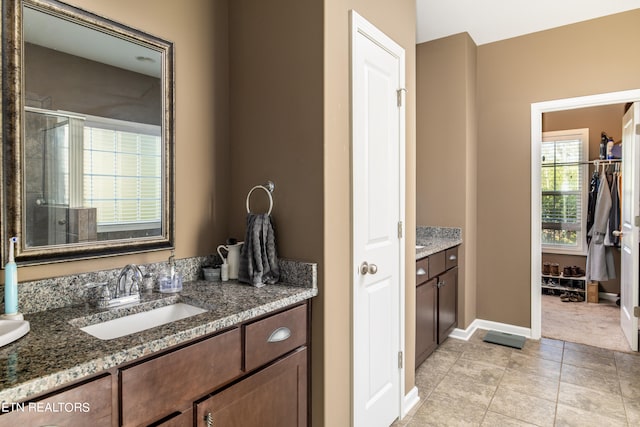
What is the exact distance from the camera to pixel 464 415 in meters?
2.30

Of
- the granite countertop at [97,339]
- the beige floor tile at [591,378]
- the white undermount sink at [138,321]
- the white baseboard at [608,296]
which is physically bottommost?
the beige floor tile at [591,378]

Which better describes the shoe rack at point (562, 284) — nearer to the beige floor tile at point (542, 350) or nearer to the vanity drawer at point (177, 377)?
the beige floor tile at point (542, 350)

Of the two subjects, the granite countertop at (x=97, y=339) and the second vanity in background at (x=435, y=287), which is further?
the second vanity in background at (x=435, y=287)

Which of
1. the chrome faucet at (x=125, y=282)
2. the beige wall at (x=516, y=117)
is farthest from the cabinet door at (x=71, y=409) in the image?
the beige wall at (x=516, y=117)

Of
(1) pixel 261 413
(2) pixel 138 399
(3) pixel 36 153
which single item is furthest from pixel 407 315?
(3) pixel 36 153

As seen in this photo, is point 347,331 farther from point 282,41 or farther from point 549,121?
point 549,121

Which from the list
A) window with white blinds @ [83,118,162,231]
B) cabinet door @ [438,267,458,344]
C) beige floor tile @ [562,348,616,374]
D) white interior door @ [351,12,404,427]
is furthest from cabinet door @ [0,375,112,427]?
beige floor tile @ [562,348,616,374]

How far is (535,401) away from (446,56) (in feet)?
9.63

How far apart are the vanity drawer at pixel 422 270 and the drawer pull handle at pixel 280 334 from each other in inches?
56.4

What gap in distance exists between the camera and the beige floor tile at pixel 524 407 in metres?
2.26

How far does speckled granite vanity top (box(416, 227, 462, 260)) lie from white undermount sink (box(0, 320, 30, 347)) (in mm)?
2537

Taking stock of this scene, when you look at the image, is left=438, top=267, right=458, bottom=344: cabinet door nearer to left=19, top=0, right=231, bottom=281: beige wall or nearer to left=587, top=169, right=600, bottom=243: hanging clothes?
left=19, top=0, right=231, bottom=281: beige wall

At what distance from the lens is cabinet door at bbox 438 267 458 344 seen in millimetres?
3168

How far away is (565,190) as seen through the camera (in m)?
5.29
